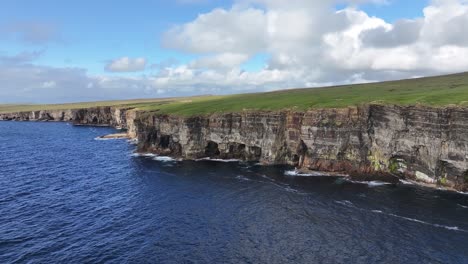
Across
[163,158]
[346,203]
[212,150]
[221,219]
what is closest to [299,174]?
[346,203]

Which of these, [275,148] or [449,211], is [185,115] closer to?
[275,148]

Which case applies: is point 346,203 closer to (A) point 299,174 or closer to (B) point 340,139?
(A) point 299,174

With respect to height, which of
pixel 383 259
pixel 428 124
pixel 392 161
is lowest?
pixel 383 259

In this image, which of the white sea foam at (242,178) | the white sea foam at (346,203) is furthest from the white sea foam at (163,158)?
the white sea foam at (346,203)

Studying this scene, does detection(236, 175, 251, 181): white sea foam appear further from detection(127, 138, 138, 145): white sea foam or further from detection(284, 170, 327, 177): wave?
detection(127, 138, 138, 145): white sea foam

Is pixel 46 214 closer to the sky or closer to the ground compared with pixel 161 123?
closer to the ground

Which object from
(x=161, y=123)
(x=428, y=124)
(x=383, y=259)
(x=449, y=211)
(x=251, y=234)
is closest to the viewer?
(x=383, y=259)

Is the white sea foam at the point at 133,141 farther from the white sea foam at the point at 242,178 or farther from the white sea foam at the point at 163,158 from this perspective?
the white sea foam at the point at 242,178

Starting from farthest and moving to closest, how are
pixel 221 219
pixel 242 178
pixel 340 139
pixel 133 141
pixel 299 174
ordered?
pixel 133 141 → pixel 299 174 → pixel 340 139 → pixel 242 178 → pixel 221 219

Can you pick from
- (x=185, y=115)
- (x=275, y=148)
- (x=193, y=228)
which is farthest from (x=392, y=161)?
(x=185, y=115)
